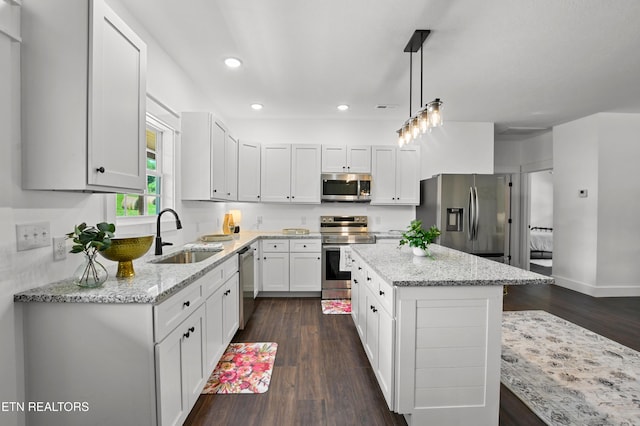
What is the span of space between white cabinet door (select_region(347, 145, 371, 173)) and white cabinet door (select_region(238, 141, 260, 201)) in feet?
4.59

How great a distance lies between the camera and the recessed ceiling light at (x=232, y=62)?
275 centimetres

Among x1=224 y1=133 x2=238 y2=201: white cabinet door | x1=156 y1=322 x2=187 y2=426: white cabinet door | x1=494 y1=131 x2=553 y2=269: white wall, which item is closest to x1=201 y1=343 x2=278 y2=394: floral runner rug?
x1=156 y1=322 x2=187 y2=426: white cabinet door

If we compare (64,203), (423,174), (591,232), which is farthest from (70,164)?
(591,232)

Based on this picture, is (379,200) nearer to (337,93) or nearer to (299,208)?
(299,208)

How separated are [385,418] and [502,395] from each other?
2.94 ft

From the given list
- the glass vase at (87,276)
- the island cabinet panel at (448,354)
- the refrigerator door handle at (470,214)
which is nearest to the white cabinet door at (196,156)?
the glass vase at (87,276)

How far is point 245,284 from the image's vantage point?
301cm

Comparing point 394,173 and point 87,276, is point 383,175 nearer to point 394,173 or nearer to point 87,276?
point 394,173

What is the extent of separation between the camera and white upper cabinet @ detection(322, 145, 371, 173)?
171 inches

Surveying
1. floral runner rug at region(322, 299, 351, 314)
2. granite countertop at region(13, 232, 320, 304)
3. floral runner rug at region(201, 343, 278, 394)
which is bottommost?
floral runner rug at region(201, 343, 278, 394)

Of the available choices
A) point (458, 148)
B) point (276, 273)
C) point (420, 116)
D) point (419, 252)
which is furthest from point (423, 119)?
point (458, 148)

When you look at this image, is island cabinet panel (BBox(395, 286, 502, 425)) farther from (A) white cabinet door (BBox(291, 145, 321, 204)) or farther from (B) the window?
(A) white cabinet door (BBox(291, 145, 321, 204))

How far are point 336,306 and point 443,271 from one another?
2.24 m

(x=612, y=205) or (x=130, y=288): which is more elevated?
(x=612, y=205)
